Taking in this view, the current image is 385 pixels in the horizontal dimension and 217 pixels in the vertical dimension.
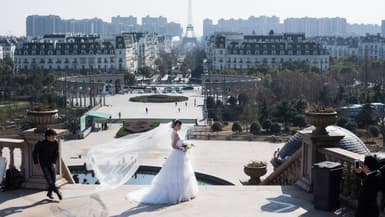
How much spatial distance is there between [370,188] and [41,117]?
6.72 meters

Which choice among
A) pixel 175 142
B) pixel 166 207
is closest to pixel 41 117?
pixel 175 142

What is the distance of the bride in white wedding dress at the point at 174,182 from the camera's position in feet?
37.2

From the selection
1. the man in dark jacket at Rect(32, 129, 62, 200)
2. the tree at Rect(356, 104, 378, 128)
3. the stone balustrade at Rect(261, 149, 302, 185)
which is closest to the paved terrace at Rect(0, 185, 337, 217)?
the man in dark jacket at Rect(32, 129, 62, 200)

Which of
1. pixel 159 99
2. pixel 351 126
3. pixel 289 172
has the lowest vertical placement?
pixel 159 99

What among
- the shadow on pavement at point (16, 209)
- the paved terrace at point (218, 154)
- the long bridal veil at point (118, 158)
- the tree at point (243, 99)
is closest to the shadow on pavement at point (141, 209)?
the long bridal veil at point (118, 158)

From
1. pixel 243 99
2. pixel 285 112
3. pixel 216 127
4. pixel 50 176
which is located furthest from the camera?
pixel 243 99

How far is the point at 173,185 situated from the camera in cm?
1138

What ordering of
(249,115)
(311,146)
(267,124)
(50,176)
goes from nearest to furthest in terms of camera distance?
(50,176), (311,146), (267,124), (249,115)

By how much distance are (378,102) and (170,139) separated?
54853 mm

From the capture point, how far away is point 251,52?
4855 inches

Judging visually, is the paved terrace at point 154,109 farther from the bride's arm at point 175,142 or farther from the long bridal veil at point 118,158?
the bride's arm at point 175,142

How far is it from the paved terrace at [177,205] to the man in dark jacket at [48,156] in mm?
371

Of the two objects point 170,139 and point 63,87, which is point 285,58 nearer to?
point 63,87

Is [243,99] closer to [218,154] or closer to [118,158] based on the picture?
[218,154]
